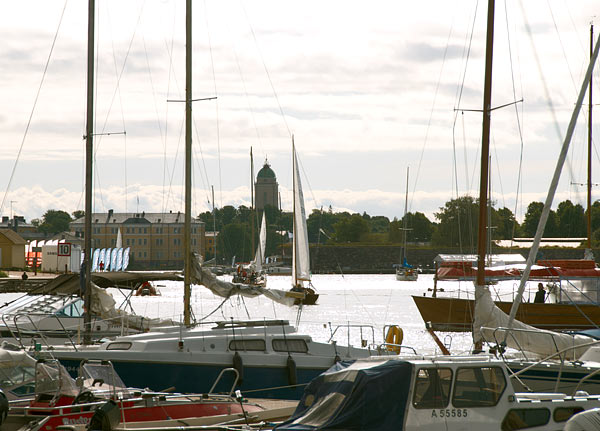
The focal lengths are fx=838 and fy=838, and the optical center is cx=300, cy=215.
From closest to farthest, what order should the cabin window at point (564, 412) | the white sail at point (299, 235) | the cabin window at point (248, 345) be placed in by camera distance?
the cabin window at point (564, 412) < the cabin window at point (248, 345) < the white sail at point (299, 235)

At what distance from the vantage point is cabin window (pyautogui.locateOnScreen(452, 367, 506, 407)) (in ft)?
39.6

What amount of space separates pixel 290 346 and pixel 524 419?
9.30m

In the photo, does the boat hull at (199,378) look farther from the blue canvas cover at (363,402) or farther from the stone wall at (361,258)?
the stone wall at (361,258)

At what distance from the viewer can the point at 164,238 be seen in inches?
7037

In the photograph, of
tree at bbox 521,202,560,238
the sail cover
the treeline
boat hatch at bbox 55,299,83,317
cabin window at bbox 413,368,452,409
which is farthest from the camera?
tree at bbox 521,202,560,238

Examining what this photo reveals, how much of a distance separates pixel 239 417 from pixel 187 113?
11546 millimetres

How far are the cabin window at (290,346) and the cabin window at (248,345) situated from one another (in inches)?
12.9

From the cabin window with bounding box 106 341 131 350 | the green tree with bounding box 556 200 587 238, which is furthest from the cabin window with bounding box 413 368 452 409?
the green tree with bounding box 556 200 587 238

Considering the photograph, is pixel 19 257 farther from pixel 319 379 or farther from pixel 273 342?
pixel 319 379

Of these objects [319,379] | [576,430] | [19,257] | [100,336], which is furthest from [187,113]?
[19,257]

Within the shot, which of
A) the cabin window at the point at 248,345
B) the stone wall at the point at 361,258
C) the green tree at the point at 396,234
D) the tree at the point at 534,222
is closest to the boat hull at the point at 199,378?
the cabin window at the point at 248,345

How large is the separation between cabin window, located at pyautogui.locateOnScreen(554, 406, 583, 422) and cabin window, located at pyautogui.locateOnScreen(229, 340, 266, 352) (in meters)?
9.38

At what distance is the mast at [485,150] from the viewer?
2145 centimetres

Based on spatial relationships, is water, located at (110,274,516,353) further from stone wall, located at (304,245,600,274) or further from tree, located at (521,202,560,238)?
tree, located at (521,202,560,238)
